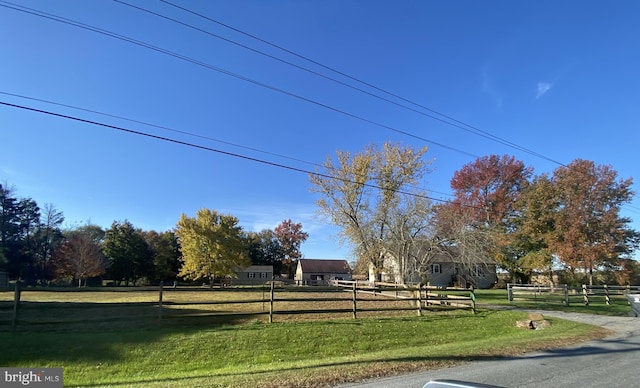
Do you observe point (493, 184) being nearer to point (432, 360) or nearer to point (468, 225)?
point (468, 225)

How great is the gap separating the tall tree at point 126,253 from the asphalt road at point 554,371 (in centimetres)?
6080

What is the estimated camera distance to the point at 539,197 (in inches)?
1242

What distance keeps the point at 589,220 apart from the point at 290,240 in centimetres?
6007

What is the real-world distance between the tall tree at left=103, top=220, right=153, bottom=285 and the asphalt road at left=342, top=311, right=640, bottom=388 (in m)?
60.8

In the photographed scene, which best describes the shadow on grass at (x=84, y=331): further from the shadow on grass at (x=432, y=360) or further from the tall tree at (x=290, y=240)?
the tall tree at (x=290, y=240)

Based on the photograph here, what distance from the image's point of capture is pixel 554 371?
7.16m

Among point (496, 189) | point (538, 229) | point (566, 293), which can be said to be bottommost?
point (566, 293)

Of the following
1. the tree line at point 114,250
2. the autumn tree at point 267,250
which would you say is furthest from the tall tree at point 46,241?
the autumn tree at point 267,250

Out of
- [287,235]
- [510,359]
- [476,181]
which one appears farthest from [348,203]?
[287,235]

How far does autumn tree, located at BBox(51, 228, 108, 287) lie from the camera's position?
50.2 m

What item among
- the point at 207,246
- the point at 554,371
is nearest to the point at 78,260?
the point at 207,246

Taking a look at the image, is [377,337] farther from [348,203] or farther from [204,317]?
[348,203]

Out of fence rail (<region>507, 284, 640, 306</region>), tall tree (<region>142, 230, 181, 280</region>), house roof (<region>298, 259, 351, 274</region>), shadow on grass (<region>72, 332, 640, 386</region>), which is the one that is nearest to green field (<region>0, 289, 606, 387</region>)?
shadow on grass (<region>72, 332, 640, 386</region>)

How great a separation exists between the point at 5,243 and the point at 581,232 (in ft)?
234
